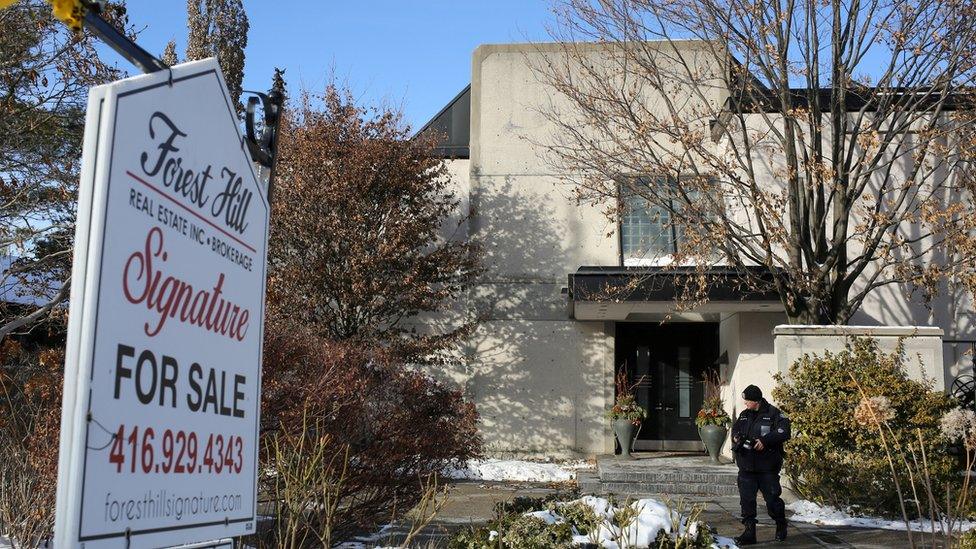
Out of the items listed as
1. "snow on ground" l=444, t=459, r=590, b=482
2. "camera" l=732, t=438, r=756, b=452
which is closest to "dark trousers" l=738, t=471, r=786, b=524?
"camera" l=732, t=438, r=756, b=452

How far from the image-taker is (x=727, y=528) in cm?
1029

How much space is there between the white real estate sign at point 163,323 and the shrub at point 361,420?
466cm

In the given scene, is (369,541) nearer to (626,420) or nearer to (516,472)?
(516,472)

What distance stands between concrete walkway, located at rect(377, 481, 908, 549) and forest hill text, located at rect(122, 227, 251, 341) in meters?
5.31

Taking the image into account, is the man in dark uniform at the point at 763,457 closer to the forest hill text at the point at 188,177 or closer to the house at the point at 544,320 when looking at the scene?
the house at the point at 544,320

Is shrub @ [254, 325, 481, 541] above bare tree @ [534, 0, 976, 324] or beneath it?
beneath

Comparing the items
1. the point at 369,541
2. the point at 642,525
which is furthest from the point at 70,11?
the point at 369,541

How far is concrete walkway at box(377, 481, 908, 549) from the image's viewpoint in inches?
367

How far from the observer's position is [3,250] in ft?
38.9

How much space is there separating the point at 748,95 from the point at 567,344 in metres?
5.85

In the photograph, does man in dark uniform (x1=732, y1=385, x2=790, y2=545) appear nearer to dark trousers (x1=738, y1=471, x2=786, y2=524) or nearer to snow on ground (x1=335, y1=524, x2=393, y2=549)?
dark trousers (x1=738, y1=471, x2=786, y2=524)

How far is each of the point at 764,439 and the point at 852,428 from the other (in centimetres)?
234

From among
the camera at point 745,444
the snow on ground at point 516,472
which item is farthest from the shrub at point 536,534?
the snow on ground at point 516,472

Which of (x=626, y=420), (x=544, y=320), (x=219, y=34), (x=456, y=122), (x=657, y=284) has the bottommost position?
(x=626, y=420)
